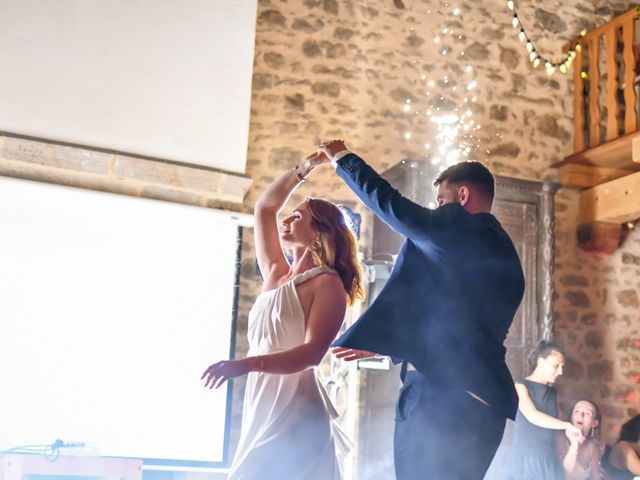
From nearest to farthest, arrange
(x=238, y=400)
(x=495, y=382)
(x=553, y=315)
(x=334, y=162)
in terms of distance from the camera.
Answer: (x=495, y=382) < (x=334, y=162) < (x=238, y=400) < (x=553, y=315)

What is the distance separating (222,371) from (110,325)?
301cm

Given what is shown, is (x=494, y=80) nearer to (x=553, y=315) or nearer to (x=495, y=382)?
(x=553, y=315)

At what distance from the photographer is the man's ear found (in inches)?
96.2

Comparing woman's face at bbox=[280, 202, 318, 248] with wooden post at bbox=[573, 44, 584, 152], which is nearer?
woman's face at bbox=[280, 202, 318, 248]

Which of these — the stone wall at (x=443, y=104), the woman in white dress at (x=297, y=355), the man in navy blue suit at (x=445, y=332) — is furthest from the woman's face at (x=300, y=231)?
the stone wall at (x=443, y=104)

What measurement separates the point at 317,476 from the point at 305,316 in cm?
46

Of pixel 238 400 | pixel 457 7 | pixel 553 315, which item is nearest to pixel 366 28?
pixel 457 7

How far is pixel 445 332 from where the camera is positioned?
2.27 meters

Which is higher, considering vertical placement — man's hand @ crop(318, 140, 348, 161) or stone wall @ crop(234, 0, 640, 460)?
stone wall @ crop(234, 0, 640, 460)

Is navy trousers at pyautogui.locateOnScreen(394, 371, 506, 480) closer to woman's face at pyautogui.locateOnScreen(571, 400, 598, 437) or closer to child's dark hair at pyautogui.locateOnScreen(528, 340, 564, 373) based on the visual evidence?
Answer: child's dark hair at pyautogui.locateOnScreen(528, 340, 564, 373)

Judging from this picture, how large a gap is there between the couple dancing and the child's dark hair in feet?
11.1

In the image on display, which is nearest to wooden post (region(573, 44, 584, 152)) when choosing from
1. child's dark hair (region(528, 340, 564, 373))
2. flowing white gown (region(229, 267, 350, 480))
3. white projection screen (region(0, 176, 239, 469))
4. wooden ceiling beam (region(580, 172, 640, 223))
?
wooden ceiling beam (region(580, 172, 640, 223))

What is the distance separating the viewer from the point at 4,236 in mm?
4762

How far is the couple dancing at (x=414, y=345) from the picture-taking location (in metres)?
2.22
